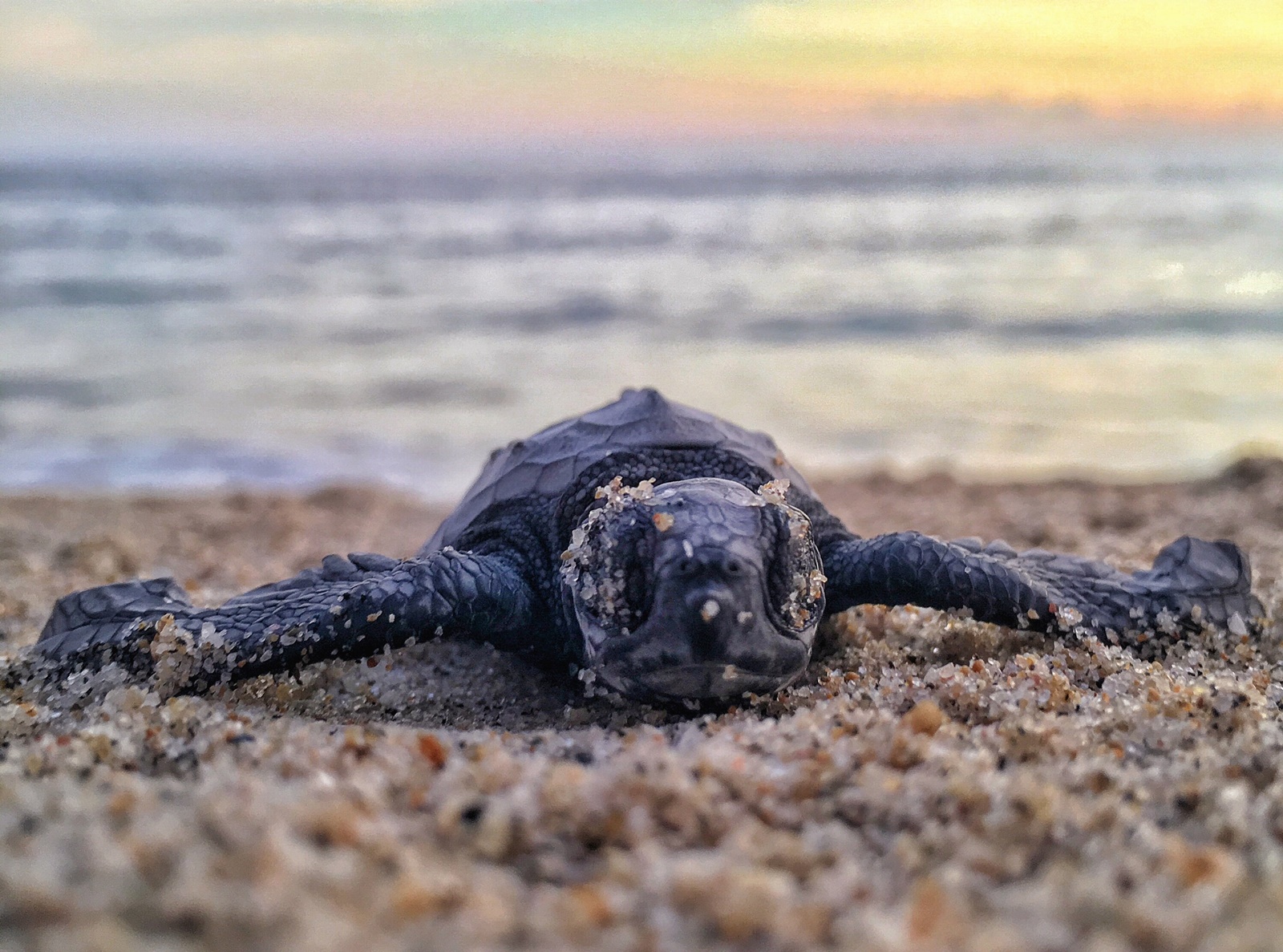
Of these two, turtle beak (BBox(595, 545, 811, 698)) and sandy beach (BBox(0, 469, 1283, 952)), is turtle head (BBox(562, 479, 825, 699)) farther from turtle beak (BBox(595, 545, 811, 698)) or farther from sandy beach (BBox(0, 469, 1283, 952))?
sandy beach (BBox(0, 469, 1283, 952))

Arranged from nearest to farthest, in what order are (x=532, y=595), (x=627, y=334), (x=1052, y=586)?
(x=532, y=595), (x=1052, y=586), (x=627, y=334)

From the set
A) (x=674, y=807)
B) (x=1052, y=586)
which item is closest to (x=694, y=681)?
(x=674, y=807)

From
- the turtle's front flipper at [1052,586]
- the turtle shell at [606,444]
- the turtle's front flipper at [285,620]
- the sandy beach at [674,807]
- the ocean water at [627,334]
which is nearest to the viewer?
the sandy beach at [674,807]

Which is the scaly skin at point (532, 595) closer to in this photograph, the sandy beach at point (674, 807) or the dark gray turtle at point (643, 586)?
the dark gray turtle at point (643, 586)

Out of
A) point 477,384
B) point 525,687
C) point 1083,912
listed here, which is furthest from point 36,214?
point 1083,912

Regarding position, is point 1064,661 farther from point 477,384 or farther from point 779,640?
point 477,384

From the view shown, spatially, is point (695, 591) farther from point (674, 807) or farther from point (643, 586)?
point (674, 807)

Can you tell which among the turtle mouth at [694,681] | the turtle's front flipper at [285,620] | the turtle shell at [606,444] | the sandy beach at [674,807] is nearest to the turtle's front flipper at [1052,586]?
the sandy beach at [674,807]
